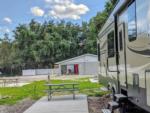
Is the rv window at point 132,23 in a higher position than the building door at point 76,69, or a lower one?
higher

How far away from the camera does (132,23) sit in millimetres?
7195

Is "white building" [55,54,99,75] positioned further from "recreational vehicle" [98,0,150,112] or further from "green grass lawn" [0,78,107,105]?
"recreational vehicle" [98,0,150,112]

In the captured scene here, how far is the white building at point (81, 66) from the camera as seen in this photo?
202 ft

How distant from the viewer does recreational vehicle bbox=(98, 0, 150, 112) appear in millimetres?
5973

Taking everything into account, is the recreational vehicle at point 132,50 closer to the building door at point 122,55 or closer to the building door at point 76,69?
the building door at point 122,55

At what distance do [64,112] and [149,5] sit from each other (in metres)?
7.58

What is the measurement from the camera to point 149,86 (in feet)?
18.8

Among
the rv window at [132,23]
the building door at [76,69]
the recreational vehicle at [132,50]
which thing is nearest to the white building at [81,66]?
the building door at [76,69]

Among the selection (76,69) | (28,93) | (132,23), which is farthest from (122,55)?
(76,69)

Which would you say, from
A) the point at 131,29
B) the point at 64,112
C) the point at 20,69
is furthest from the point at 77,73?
the point at 131,29

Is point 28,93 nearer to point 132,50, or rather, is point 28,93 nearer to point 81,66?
point 132,50

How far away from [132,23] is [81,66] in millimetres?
56295

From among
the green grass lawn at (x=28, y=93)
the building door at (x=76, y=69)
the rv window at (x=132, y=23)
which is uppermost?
the rv window at (x=132, y=23)

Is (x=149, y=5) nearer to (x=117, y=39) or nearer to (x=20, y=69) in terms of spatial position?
(x=117, y=39)
